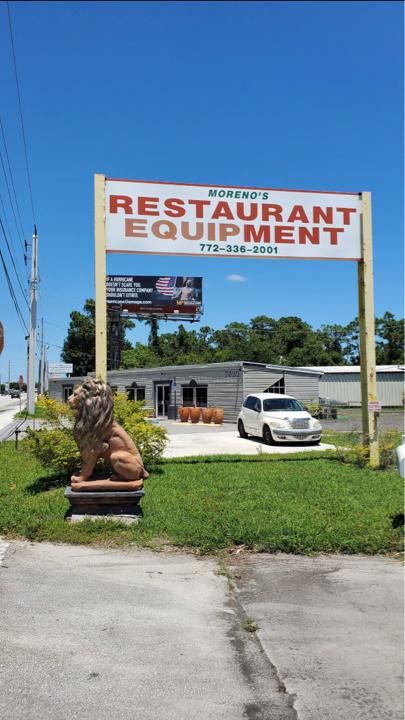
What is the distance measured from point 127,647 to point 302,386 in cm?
2698

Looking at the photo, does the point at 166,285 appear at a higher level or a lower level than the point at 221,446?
higher

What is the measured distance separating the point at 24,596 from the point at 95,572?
76 cm

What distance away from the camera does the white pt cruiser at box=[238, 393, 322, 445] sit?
55.5ft

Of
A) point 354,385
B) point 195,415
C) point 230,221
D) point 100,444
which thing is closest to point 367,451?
point 230,221

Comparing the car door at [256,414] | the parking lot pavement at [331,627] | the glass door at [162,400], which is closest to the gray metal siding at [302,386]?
the glass door at [162,400]

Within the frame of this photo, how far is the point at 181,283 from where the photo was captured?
2013 inches

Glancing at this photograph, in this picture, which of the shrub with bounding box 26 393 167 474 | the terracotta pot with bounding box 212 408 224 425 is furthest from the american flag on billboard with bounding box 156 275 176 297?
the shrub with bounding box 26 393 167 474

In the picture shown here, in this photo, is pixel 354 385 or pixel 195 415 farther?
pixel 354 385

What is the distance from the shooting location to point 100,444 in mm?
6875

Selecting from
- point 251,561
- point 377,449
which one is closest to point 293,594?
point 251,561

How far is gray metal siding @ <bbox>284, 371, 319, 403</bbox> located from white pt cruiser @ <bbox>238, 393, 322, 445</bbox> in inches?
401

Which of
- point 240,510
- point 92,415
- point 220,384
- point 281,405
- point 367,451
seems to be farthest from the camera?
point 220,384

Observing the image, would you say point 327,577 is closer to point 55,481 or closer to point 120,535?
point 120,535

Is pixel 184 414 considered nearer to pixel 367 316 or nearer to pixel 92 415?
pixel 367 316
